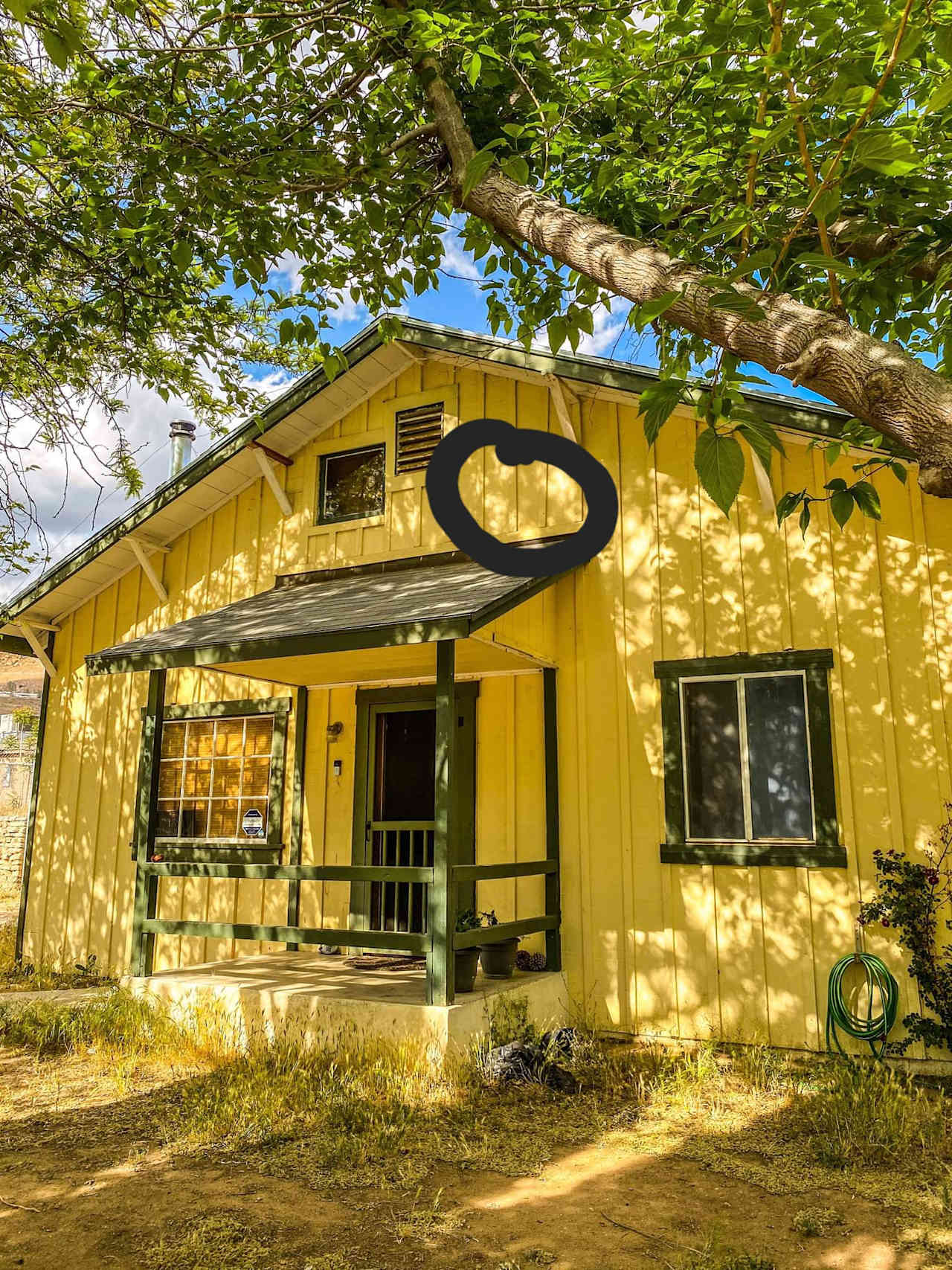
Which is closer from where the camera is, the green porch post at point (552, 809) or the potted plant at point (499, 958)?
the potted plant at point (499, 958)

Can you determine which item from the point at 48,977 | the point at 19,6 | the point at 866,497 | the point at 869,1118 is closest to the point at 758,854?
the point at 869,1118

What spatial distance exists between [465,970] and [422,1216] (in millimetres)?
2422

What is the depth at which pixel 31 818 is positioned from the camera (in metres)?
10.3

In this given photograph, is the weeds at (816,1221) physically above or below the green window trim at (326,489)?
below

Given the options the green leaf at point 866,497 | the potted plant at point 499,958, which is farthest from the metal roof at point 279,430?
the green leaf at point 866,497

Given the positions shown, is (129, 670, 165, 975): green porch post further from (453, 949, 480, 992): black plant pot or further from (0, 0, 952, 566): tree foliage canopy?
(453, 949, 480, 992): black plant pot

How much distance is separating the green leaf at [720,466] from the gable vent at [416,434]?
6.93 meters

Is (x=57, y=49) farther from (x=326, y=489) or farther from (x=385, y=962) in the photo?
(x=385, y=962)

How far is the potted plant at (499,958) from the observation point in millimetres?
7020

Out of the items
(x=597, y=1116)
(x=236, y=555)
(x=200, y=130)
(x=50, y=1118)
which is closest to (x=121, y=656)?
(x=236, y=555)

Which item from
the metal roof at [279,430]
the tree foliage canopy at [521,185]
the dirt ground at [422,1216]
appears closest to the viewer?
the tree foliage canopy at [521,185]

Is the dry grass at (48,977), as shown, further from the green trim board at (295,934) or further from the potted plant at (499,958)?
the potted plant at (499,958)

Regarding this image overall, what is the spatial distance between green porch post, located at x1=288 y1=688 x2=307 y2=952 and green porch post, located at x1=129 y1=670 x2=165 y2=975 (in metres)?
1.23

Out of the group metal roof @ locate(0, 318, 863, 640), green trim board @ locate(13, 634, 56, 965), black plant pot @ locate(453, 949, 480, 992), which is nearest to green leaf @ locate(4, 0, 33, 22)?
metal roof @ locate(0, 318, 863, 640)
